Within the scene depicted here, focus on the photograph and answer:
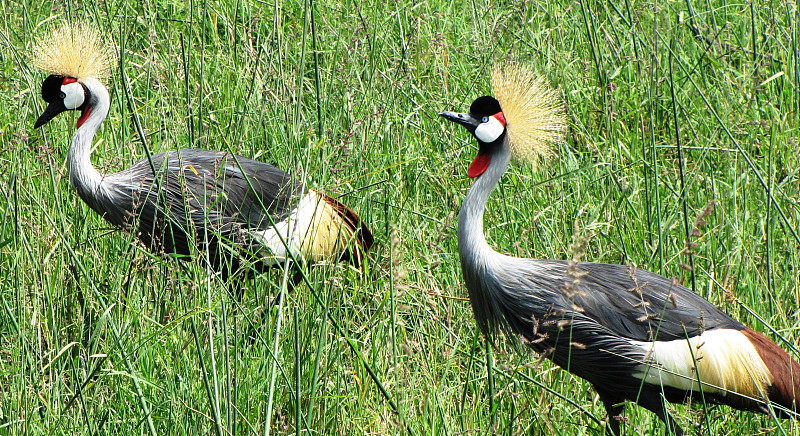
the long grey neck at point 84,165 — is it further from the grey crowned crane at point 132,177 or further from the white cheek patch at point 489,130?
the white cheek patch at point 489,130

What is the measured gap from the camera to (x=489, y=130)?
2.20 m

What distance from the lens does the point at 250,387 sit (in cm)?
182

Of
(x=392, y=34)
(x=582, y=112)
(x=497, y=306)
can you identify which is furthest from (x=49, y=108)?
(x=582, y=112)

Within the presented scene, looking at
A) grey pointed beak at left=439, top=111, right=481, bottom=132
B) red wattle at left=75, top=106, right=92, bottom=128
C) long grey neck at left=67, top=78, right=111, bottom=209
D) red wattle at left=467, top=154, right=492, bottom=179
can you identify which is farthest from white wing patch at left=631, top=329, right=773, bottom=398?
red wattle at left=75, top=106, right=92, bottom=128

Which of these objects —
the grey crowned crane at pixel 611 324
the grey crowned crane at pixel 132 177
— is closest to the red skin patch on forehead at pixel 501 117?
the grey crowned crane at pixel 611 324

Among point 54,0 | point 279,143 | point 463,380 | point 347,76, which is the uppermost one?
point 54,0

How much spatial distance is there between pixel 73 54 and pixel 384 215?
1.18 metres

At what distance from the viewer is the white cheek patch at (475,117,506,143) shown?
219 centimetres

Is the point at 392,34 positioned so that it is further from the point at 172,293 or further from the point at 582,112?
the point at 172,293

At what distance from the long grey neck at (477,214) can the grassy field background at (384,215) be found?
0.18 metres

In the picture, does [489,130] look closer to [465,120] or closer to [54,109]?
[465,120]

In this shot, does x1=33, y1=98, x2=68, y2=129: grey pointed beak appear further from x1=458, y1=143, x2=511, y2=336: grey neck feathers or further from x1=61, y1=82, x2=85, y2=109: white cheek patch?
x1=458, y1=143, x2=511, y2=336: grey neck feathers

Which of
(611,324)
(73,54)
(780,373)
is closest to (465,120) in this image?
(611,324)

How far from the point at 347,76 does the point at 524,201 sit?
0.80m
